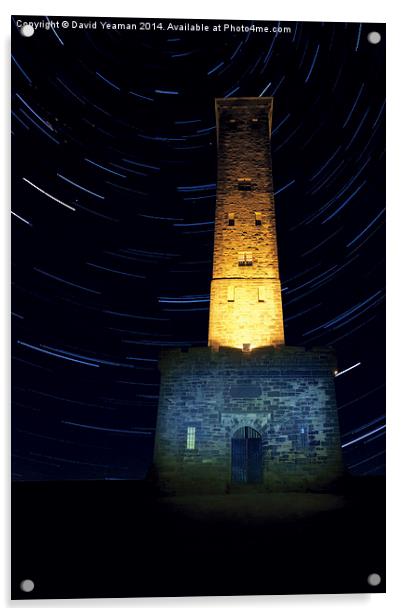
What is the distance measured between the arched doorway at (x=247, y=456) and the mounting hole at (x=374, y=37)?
9.96m

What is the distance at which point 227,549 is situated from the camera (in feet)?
35.7

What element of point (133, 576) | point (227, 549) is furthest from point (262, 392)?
point (133, 576)

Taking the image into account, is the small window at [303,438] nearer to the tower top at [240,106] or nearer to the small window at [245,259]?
the small window at [245,259]

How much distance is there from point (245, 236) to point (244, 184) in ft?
4.57

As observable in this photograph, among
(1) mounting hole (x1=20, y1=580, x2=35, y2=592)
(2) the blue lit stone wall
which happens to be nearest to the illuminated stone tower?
(2) the blue lit stone wall

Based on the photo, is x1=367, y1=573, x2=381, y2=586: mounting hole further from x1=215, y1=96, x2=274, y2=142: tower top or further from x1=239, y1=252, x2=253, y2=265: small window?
x1=215, y1=96, x2=274, y2=142: tower top

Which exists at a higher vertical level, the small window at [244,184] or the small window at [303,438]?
the small window at [244,184]

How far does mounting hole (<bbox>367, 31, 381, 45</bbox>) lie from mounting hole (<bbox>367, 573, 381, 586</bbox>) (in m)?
7.94

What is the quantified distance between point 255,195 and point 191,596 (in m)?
11.2

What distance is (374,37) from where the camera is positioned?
37.0ft

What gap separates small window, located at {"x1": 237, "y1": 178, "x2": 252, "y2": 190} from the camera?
18.9 metres

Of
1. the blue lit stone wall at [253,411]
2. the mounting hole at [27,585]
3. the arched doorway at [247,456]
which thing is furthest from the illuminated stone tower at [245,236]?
the mounting hole at [27,585]

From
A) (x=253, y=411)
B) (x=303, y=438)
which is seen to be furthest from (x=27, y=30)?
(x=303, y=438)

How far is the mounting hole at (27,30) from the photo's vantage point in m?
10.8
